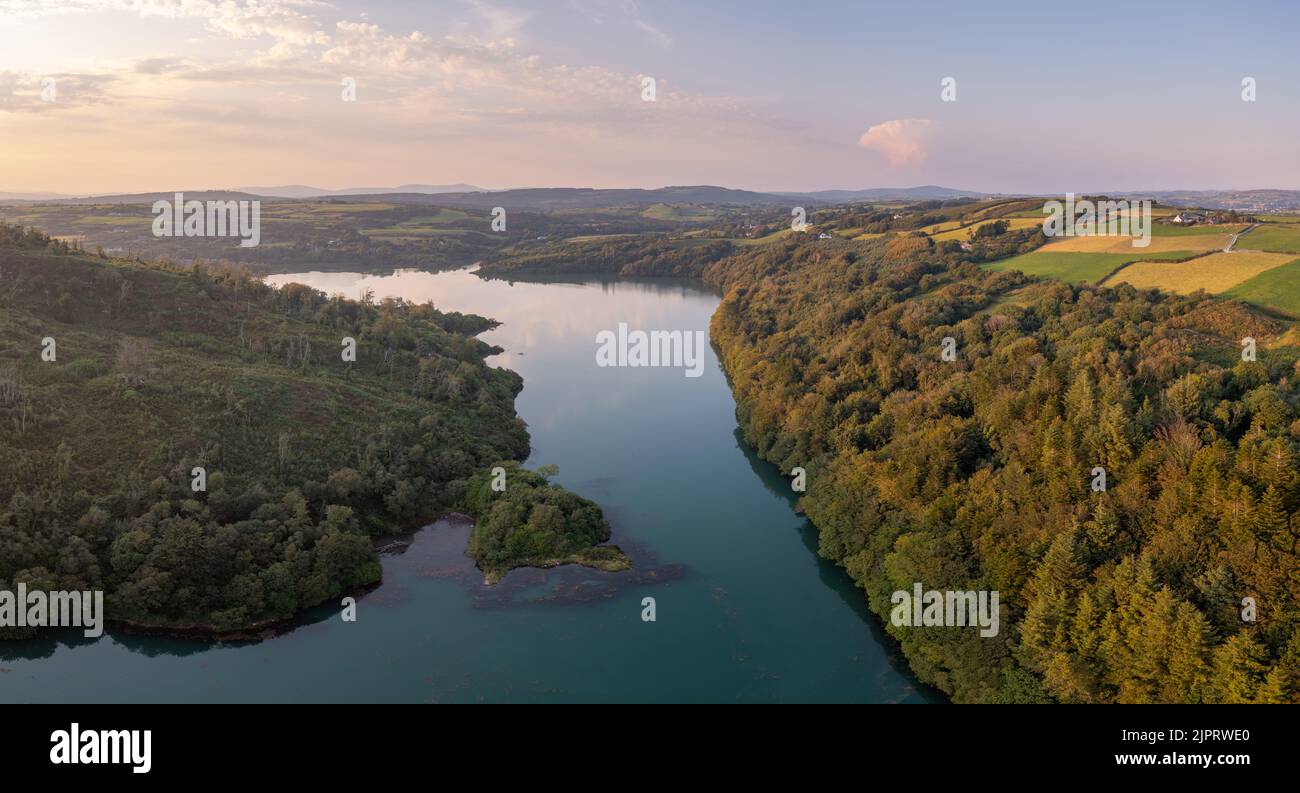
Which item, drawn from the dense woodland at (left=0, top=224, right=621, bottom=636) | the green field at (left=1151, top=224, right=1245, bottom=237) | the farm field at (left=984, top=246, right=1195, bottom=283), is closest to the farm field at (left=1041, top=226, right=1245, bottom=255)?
the green field at (left=1151, top=224, right=1245, bottom=237)

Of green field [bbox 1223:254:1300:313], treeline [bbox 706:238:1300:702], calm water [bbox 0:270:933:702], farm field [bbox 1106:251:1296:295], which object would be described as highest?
farm field [bbox 1106:251:1296:295]

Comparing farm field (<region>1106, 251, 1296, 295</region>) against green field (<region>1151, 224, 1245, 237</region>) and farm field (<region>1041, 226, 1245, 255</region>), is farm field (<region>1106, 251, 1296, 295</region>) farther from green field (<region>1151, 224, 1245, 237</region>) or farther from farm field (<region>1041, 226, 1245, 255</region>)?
green field (<region>1151, 224, 1245, 237</region>)

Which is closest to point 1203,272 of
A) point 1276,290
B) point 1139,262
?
point 1276,290

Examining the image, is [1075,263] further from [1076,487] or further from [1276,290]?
[1076,487]

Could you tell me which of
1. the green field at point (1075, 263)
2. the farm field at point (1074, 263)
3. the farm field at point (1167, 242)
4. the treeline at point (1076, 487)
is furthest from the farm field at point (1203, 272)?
the farm field at point (1167, 242)

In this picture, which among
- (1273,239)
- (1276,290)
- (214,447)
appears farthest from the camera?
(1273,239)

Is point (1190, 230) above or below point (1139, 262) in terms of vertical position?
above

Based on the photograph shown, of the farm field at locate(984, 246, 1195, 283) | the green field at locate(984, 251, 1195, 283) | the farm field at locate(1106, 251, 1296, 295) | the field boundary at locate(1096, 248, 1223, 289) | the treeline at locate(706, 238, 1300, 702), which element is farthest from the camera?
the farm field at locate(984, 246, 1195, 283)
